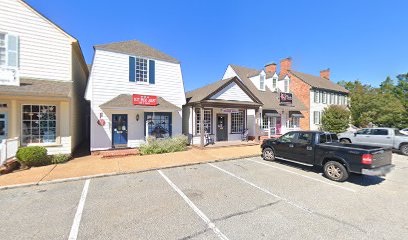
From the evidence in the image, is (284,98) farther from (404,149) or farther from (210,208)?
(210,208)

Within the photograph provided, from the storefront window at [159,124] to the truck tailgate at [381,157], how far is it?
10.6 meters

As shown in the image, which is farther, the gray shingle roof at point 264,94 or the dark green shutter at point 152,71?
the gray shingle roof at point 264,94

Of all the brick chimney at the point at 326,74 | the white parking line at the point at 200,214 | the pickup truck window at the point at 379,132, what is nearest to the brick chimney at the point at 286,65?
the brick chimney at the point at 326,74

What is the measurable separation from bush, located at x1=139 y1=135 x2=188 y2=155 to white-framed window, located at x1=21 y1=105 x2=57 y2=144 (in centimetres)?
464

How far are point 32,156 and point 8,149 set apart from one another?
83 centimetres

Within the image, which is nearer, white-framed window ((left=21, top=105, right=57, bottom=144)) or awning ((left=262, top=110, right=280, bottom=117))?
white-framed window ((left=21, top=105, right=57, bottom=144))

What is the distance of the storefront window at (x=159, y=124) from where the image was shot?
12.1 m

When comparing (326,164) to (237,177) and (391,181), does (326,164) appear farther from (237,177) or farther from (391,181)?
(237,177)

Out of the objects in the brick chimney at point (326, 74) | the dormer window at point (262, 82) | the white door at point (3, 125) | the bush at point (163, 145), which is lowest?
the bush at point (163, 145)

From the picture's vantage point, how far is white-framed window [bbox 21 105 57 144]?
29.3 feet

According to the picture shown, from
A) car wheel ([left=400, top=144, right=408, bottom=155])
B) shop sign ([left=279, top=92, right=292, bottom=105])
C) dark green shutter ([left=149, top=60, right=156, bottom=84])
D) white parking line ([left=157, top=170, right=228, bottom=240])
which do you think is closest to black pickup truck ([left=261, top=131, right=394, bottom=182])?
white parking line ([left=157, top=170, right=228, bottom=240])

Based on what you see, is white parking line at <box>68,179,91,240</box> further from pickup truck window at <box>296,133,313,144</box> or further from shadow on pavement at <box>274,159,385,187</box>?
pickup truck window at <box>296,133,313,144</box>

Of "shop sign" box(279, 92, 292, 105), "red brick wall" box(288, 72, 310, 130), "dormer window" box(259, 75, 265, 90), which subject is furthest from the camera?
"red brick wall" box(288, 72, 310, 130)

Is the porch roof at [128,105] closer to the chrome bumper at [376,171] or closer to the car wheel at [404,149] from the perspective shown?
the chrome bumper at [376,171]
